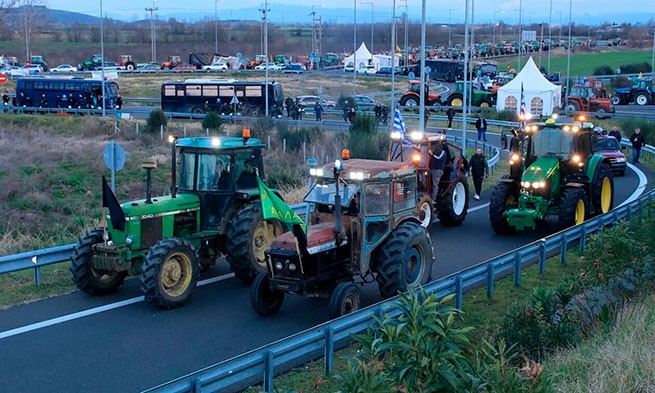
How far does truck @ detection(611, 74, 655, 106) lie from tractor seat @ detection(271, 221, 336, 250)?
5412 cm

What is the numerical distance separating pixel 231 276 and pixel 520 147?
26.5ft

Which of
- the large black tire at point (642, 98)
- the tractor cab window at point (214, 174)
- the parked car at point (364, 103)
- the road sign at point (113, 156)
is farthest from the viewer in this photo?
the large black tire at point (642, 98)

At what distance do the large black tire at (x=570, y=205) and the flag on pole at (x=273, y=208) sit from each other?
8.46m

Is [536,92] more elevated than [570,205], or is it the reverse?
[536,92]

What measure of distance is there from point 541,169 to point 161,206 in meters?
8.85

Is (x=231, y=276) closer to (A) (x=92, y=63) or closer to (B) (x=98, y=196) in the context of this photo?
(B) (x=98, y=196)

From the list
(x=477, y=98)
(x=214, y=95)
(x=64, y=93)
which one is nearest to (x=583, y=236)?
(x=214, y=95)

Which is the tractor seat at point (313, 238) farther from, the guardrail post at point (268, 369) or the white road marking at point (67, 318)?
the white road marking at point (67, 318)

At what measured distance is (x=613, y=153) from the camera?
95.7 feet

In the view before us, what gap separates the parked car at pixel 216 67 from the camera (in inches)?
3327

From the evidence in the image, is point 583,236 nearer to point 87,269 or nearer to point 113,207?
point 113,207

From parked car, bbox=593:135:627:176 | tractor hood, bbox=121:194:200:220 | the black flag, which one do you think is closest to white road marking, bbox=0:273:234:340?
the black flag

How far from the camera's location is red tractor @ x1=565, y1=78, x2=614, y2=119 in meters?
50.4

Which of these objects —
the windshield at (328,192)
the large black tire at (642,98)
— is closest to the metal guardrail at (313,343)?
the windshield at (328,192)
